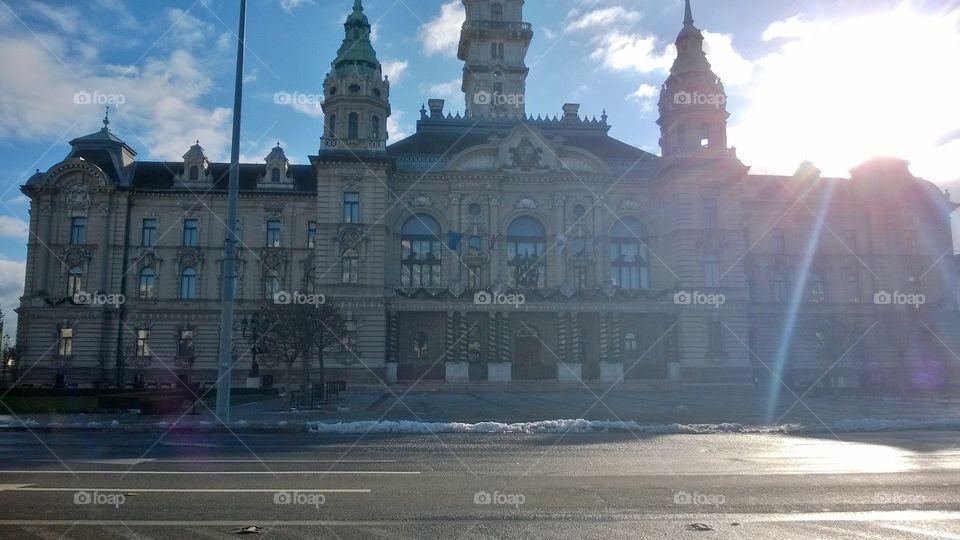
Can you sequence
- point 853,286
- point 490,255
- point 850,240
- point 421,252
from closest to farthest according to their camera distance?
point 490,255 < point 421,252 < point 853,286 < point 850,240

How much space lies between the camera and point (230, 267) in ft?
71.7

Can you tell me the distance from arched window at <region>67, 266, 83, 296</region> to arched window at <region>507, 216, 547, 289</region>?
33728 mm

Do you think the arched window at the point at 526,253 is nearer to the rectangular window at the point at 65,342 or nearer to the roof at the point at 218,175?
the roof at the point at 218,175

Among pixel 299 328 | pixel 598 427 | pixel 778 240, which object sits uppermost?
pixel 778 240

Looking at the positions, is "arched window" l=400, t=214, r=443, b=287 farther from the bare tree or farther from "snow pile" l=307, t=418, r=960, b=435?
"snow pile" l=307, t=418, r=960, b=435

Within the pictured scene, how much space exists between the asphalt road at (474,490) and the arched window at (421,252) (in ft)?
118

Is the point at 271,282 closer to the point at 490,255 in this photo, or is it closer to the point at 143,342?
the point at 143,342

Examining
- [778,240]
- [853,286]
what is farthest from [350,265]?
[853,286]

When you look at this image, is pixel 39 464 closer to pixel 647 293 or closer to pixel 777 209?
pixel 647 293

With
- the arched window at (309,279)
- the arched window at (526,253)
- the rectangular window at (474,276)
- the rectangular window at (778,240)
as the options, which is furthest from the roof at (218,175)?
the rectangular window at (778,240)

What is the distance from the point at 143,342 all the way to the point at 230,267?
3672 centimetres

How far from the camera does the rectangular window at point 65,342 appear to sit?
51.3 meters

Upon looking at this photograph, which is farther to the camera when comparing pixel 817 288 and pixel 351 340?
pixel 817 288

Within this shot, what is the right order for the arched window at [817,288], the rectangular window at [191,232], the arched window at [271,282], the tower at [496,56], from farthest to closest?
1. the tower at [496,56]
2. the arched window at [817,288]
3. the arched window at [271,282]
4. the rectangular window at [191,232]
